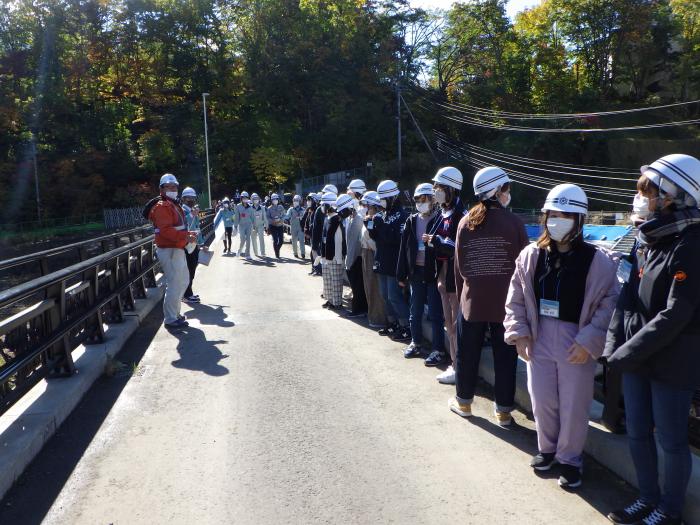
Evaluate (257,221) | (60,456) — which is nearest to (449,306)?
(60,456)

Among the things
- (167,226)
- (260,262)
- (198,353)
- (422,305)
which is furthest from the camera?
(260,262)

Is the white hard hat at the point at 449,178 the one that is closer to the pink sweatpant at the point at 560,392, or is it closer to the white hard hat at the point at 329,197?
the pink sweatpant at the point at 560,392

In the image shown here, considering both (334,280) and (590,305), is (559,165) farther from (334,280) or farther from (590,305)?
(590,305)

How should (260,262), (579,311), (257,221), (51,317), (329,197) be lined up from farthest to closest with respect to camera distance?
1. (257,221)
2. (260,262)
3. (329,197)
4. (51,317)
5. (579,311)

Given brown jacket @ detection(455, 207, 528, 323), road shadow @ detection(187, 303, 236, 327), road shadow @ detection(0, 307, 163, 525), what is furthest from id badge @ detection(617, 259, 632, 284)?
road shadow @ detection(187, 303, 236, 327)

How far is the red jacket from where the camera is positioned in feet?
28.3

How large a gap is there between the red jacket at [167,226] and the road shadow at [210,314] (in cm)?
134

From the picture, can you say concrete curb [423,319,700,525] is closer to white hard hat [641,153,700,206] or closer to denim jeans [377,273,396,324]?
white hard hat [641,153,700,206]

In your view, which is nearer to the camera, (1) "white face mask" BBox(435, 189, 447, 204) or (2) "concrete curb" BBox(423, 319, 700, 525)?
(2) "concrete curb" BBox(423, 319, 700, 525)

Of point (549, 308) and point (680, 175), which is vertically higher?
point (680, 175)

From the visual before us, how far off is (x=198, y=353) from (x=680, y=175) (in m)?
5.76

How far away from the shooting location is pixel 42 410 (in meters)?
4.93

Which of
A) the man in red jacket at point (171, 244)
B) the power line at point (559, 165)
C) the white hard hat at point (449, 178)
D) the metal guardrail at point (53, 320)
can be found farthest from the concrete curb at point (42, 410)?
the power line at point (559, 165)

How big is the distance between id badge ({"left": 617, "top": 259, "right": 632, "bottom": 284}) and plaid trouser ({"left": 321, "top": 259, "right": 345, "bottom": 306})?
20.5 feet
